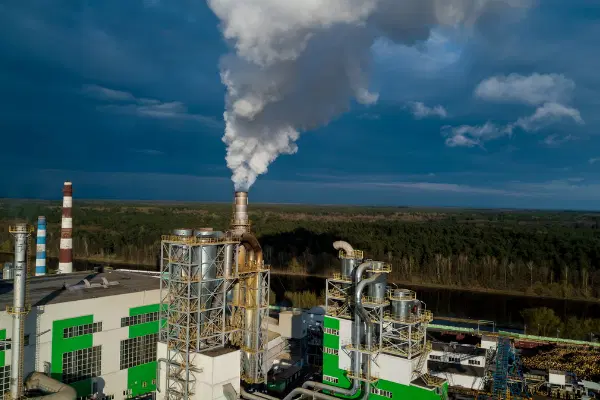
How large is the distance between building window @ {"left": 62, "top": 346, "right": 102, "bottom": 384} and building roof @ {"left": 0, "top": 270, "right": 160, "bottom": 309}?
7.86ft

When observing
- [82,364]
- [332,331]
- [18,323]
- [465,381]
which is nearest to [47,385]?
[18,323]

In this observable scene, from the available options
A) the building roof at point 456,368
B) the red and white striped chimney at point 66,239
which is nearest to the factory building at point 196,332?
the building roof at point 456,368

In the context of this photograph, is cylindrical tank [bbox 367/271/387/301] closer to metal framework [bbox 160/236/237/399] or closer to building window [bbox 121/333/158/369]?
metal framework [bbox 160/236/237/399]

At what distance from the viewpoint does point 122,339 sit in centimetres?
2361

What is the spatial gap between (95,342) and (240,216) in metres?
8.76

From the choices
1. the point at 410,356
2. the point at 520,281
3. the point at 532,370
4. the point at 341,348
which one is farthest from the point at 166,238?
the point at 520,281

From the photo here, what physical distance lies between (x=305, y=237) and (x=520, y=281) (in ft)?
115

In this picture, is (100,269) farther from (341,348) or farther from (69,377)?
(341,348)

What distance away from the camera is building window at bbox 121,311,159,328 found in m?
23.8

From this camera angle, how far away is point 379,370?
21078 mm

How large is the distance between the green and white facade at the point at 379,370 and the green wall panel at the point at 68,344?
427 inches

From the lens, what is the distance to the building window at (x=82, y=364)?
21250 mm

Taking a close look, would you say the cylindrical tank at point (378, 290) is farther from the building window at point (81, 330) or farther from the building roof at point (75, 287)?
the building window at point (81, 330)

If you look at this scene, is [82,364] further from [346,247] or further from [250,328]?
[346,247]
